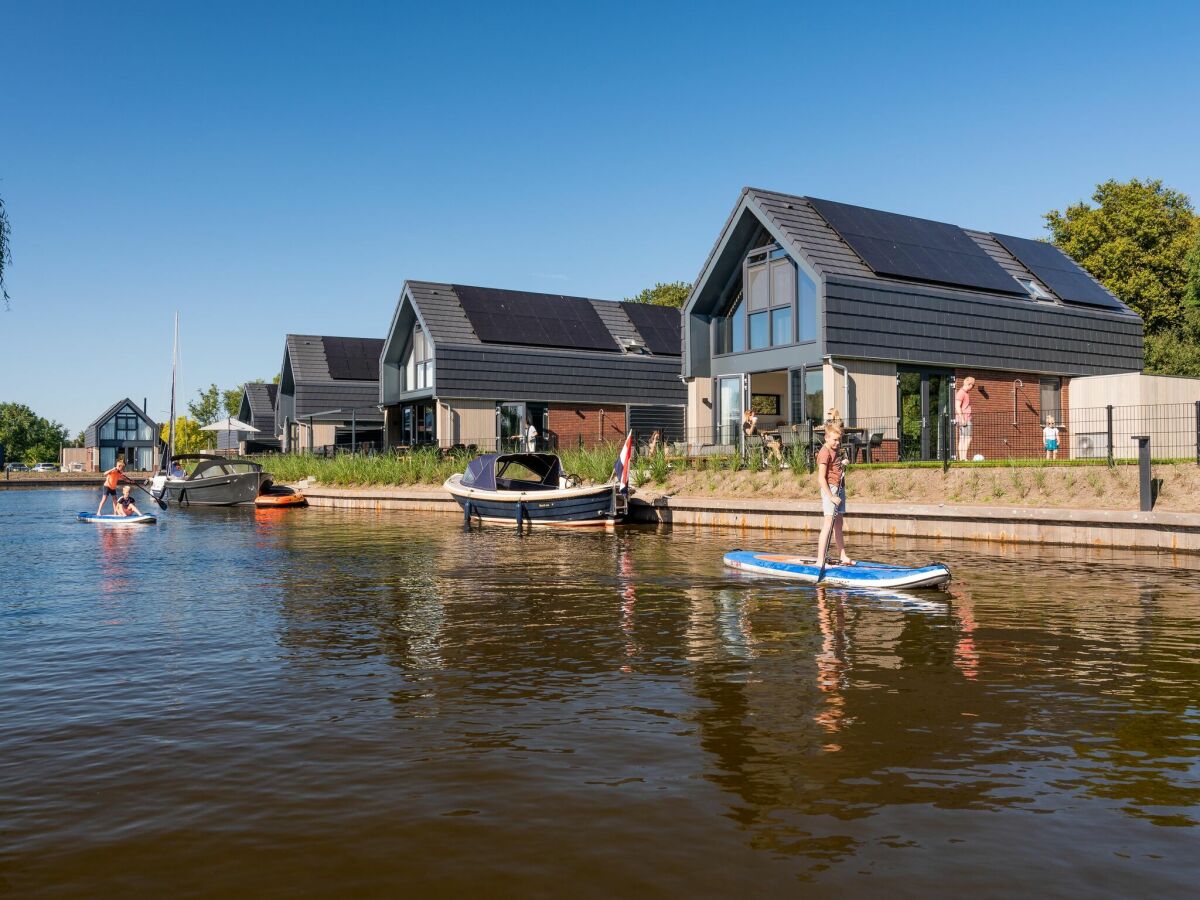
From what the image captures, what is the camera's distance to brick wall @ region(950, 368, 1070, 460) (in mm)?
28641

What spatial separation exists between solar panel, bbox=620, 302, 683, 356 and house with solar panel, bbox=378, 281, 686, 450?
7 cm

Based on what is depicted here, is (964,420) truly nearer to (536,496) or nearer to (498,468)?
(536,496)

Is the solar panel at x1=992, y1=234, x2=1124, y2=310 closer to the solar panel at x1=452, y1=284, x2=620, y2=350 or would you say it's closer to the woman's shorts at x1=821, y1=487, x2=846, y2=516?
the solar panel at x1=452, y1=284, x2=620, y2=350

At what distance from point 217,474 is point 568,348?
15.1 meters

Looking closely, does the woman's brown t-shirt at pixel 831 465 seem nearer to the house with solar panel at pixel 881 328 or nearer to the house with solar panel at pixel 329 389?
the house with solar panel at pixel 881 328

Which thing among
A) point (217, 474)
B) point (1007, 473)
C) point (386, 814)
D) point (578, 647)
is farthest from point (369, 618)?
point (217, 474)

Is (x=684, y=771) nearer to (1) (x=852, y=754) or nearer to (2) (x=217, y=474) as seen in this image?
(1) (x=852, y=754)

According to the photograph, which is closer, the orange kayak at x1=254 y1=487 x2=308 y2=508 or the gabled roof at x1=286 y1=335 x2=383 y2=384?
the orange kayak at x1=254 y1=487 x2=308 y2=508

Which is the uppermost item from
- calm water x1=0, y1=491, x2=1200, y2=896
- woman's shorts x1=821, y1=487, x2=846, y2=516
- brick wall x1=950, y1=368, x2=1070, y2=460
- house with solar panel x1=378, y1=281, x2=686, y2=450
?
house with solar panel x1=378, y1=281, x2=686, y2=450

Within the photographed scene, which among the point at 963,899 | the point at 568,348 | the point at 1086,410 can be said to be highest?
the point at 568,348

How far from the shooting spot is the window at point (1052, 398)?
30547mm

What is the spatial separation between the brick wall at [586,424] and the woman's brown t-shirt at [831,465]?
2767 centimetres

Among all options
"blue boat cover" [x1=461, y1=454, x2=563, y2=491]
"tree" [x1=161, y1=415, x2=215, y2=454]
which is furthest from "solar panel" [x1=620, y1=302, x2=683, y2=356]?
"tree" [x1=161, y1=415, x2=215, y2=454]

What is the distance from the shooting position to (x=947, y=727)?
656 centimetres
